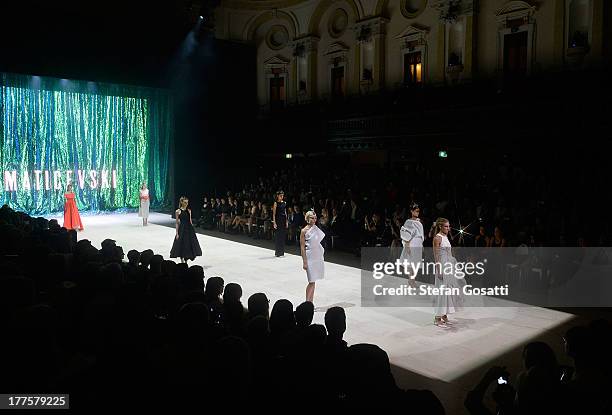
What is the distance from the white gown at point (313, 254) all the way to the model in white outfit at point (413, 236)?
1.96m

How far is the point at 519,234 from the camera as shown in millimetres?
9625

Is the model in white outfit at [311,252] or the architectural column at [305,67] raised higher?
the architectural column at [305,67]

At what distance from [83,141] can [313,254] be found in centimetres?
1670

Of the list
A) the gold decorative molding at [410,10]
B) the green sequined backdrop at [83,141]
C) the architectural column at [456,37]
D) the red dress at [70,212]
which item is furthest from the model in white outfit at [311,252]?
the green sequined backdrop at [83,141]

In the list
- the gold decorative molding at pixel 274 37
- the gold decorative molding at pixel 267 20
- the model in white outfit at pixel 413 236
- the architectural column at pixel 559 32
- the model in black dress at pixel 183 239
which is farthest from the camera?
the gold decorative molding at pixel 274 37

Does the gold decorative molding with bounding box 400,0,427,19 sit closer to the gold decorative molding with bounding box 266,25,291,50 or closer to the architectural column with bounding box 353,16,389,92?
the architectural column with bounding box 353,16,389,92

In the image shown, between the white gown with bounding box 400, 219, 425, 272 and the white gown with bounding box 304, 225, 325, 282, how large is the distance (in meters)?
1.96

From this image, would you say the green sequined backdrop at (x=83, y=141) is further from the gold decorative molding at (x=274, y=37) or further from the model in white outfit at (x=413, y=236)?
the model in white outfit at (x=413, y=236)

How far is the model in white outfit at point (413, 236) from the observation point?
353 inches

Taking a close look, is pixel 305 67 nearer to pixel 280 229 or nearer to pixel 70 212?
pixel 70 212

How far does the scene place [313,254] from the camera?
307 inches

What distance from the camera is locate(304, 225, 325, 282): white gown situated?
25.3 feet

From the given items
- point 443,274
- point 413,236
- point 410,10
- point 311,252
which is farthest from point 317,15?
point 443,274

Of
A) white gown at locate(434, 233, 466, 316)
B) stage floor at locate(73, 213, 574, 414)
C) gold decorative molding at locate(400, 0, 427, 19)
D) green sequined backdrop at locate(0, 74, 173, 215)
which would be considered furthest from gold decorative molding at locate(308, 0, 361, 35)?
white gown at locate(434, 233, 466, 316)
